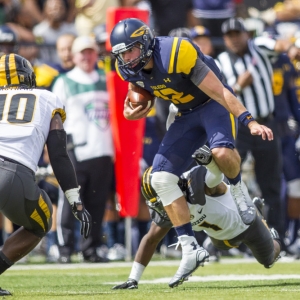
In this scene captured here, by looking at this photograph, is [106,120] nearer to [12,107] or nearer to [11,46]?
[11,46]

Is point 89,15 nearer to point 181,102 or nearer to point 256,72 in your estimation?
point 256,72

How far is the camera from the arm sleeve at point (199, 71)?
544 centimetres

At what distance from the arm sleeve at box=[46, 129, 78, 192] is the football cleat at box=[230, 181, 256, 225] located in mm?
1249

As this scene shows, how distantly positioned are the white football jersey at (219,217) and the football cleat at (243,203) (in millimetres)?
32

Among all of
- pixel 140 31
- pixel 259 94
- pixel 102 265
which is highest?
pixel 140 31

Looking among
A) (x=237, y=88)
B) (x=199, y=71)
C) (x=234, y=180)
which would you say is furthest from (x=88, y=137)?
(x=199, y=71)

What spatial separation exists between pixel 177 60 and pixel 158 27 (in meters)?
5.24

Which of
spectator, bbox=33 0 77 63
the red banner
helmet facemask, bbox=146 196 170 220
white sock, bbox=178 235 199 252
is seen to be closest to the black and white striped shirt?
the red banner

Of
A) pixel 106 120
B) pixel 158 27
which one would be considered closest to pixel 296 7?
pixel 158 27

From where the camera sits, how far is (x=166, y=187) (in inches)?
216

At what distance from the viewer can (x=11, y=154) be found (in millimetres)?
5023

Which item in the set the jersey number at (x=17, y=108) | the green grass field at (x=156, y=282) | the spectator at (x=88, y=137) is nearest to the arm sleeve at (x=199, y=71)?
the jersey number at (x=17, y=108)

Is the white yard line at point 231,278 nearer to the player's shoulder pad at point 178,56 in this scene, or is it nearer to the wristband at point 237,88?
the player's shoulder pad at point 178,56

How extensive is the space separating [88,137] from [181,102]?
2628 millimetres
